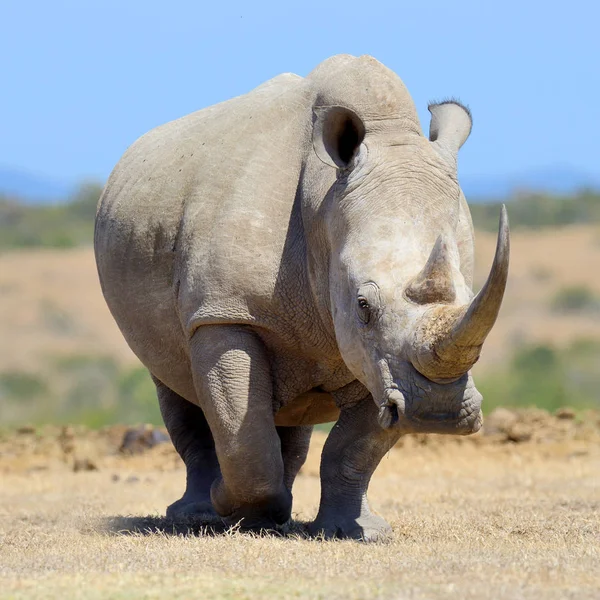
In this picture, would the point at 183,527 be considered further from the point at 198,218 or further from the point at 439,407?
the point at 439,407

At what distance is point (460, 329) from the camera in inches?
258

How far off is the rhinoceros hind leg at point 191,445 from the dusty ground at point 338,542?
29cm

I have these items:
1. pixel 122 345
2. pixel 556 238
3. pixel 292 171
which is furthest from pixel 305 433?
pixel 556 238

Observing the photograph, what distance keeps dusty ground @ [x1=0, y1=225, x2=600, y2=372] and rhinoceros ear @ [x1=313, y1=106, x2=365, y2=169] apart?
1991cm

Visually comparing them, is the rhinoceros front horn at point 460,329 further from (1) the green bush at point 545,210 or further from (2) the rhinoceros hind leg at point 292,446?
(1) the green bush at point 545,210

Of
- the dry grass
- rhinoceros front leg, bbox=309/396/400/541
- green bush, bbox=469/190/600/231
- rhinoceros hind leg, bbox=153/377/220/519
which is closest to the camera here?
the dry grass

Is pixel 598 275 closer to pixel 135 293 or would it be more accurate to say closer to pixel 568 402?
pixel 568 402

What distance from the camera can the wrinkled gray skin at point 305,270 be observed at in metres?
7.20

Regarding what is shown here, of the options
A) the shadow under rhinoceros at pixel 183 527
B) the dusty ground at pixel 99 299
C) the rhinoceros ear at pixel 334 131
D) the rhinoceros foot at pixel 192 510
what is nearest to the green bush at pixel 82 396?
the dusty ground at pixel 99 299

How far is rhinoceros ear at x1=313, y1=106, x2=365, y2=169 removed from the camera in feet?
25.6

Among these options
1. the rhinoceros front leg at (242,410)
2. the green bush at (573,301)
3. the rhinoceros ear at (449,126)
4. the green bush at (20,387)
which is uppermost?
the rhinoceros ear at (449,126)

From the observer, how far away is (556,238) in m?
43.9

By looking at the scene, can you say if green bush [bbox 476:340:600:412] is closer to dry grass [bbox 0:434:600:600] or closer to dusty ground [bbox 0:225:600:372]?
dusty ground [bbox 0:225:600:372]

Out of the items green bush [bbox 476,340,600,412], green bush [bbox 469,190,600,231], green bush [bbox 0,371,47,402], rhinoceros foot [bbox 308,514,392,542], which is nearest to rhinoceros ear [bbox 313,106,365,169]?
rhinoceros foot [bbox 308,514,392,542]
